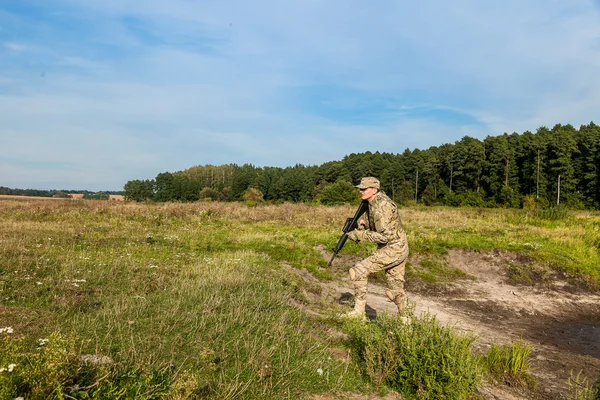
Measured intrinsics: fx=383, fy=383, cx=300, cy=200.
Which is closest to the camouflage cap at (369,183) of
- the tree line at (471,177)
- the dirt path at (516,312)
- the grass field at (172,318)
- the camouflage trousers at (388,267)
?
the camouflage trousers at (388,267)

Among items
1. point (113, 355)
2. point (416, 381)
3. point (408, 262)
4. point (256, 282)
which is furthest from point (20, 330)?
point (408, 262)

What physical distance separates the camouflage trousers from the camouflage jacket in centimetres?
14

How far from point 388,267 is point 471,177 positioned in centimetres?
6668

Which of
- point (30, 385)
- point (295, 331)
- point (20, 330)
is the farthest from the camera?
point (295, 331)

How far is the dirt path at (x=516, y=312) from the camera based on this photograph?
647 centimetres

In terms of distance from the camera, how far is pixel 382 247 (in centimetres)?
684

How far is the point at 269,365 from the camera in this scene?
181 inches

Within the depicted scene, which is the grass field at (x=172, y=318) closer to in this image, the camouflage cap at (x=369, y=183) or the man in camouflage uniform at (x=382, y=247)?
the man in camouflage uniform at (x=382, y=247)

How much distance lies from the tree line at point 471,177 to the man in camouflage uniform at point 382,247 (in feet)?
106

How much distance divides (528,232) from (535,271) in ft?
18.2

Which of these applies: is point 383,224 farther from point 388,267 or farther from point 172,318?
point 172,318

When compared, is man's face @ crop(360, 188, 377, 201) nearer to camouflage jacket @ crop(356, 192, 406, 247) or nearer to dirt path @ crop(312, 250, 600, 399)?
camouflage jacket @ crop(356, 192, 406, 247)

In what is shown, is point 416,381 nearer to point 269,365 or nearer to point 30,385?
point 269,365

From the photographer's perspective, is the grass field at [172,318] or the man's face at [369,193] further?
the man's face at [369,193]
